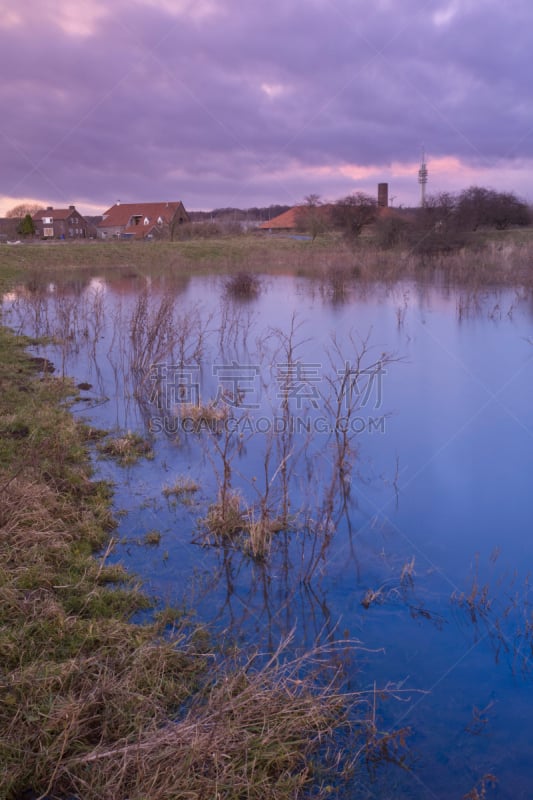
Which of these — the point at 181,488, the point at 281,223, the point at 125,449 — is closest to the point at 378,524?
the point at 181,488

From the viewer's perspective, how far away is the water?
345 cm

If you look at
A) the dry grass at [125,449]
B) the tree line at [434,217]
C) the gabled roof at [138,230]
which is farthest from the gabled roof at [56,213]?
the dry grass at [125,449]

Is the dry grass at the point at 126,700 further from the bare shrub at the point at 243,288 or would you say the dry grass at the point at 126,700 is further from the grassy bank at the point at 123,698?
the bare shrub at the point at 243,288

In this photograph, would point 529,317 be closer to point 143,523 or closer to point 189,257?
point 143,523

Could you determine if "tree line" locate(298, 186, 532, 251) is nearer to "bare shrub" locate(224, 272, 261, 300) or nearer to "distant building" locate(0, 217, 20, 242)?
"bare shrub" locate(224, 272, 261, 300)

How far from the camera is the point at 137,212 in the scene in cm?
6762

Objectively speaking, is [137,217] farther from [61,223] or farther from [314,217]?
[314,217]

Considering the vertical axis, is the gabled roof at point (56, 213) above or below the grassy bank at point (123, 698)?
above

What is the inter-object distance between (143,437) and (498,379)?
20.8ft

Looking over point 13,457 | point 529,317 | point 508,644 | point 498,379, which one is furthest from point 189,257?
point 508,644

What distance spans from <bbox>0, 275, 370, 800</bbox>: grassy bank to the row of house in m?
61.5

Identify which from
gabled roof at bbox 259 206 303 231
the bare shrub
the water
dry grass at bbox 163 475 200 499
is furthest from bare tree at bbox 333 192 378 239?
dry grass at bbox 163 475 200 499

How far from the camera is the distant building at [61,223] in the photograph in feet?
219

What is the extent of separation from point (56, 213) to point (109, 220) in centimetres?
617
